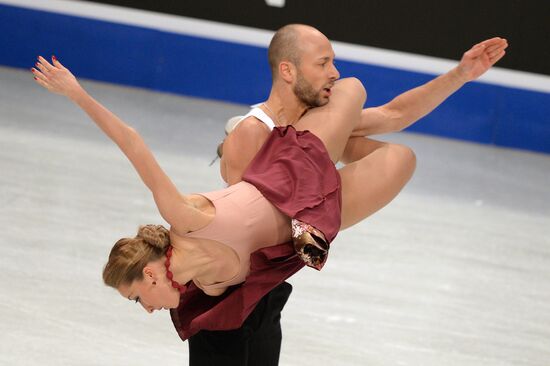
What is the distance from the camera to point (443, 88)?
9.19 ft

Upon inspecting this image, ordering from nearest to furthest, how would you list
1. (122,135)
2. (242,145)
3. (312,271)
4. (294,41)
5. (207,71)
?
(122,135) < (242,145) < (294,41) < (312,271) < (207,71)

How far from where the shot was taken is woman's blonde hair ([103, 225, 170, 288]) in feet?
8.04

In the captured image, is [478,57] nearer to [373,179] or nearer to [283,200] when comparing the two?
[373,179]

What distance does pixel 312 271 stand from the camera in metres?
4.42

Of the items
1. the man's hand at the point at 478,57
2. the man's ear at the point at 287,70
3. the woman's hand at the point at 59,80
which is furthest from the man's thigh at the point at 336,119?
the woman's hand at the point at 59,80

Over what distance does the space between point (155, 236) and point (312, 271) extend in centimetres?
203

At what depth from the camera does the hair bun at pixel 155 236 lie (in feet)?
8.05

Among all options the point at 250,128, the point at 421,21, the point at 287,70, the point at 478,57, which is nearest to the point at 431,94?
the point at 478,57

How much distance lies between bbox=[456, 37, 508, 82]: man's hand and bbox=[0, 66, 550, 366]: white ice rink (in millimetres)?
1212

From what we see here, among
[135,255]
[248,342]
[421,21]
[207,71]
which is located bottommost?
[248,342]

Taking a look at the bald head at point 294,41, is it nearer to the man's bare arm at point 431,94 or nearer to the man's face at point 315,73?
the man's face at point 315,73

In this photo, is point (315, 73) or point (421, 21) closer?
point (315, 73)

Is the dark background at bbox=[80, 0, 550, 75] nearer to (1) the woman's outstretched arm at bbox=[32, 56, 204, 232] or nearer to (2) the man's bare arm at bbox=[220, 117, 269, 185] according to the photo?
(2) the man's bare arm at bbox=[220, 117, 269, 185]

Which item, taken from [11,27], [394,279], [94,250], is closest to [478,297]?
[394,279]
